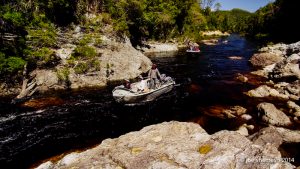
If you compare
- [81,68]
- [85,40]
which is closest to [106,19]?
[85,40]

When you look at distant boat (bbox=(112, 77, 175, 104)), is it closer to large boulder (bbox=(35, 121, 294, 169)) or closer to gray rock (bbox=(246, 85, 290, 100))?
gray rock (bbox=(246, 85, 290, 100))

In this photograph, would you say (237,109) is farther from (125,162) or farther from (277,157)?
(125,162)

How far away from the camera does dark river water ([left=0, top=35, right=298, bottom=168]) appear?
48.6ft

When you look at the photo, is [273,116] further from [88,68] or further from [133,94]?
[88,68]

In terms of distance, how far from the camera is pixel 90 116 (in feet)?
62.3

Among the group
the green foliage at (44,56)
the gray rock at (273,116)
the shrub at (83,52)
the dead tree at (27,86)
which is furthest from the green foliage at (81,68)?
the gray rock at (273,116)

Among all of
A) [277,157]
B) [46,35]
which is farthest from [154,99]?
[277,157]

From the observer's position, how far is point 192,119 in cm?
1853

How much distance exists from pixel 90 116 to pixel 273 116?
512 inches

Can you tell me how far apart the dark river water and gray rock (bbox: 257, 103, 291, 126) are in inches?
36.7

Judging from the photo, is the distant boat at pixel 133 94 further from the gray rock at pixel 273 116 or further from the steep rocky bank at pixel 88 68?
the gray rock at pixel 273 116

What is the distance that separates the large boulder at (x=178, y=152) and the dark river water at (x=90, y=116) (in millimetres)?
5591

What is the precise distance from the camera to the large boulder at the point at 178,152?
7811 millimetres

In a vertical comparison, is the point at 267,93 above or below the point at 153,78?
below
